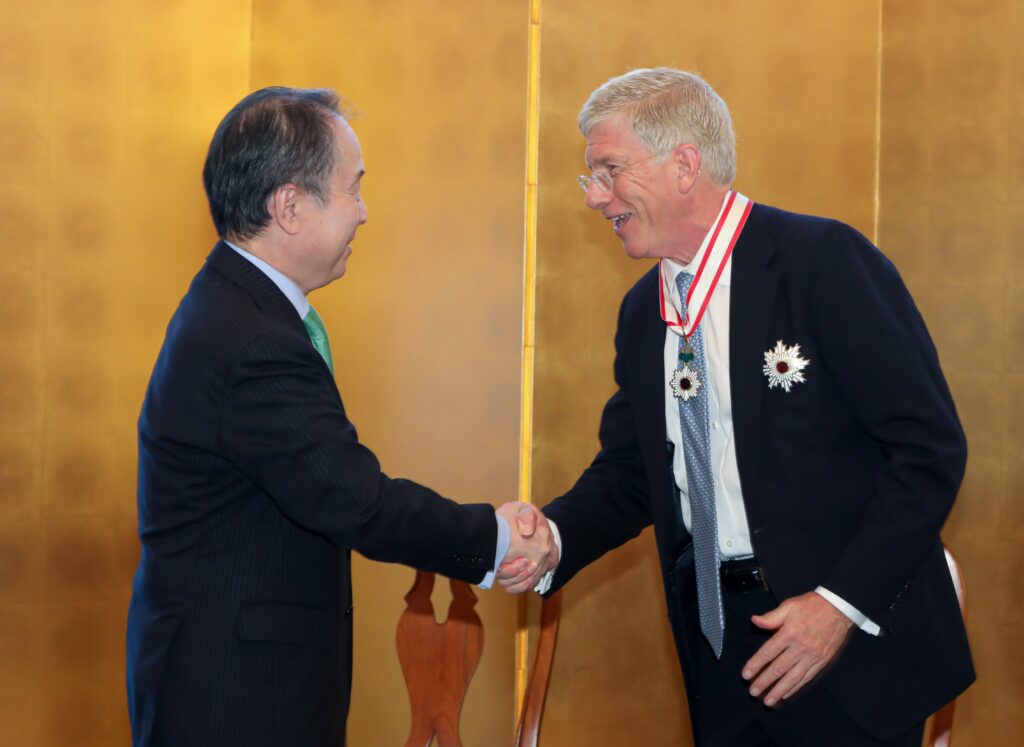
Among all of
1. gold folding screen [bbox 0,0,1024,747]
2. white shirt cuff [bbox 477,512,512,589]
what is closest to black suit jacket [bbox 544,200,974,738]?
white shirt cuff [bbox 477,512,512,589]

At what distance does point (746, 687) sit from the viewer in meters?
2.27

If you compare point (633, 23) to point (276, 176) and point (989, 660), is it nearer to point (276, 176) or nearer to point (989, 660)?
point (276, 176)

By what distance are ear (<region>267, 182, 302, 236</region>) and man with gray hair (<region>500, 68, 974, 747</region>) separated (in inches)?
26.4

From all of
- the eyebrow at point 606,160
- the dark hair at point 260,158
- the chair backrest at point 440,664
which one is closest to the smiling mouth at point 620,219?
the eyebrow at point 606,160

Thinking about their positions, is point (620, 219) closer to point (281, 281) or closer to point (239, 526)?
point (281, 281)

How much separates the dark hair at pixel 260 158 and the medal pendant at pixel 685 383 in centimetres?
78

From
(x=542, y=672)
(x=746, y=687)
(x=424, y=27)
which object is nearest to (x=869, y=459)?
(x=746, y=687)

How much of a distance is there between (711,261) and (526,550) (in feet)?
2.47

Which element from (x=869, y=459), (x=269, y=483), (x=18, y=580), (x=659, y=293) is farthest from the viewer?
(x=18, y=580)

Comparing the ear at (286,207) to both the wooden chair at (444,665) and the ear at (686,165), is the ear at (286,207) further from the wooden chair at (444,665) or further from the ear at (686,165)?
the wooden chair at (444,665)

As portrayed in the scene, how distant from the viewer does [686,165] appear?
7.81 feet

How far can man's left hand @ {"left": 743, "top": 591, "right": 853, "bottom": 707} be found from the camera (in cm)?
200

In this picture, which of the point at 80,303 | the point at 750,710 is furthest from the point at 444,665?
the point at 80,303

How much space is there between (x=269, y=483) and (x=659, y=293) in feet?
3.14
